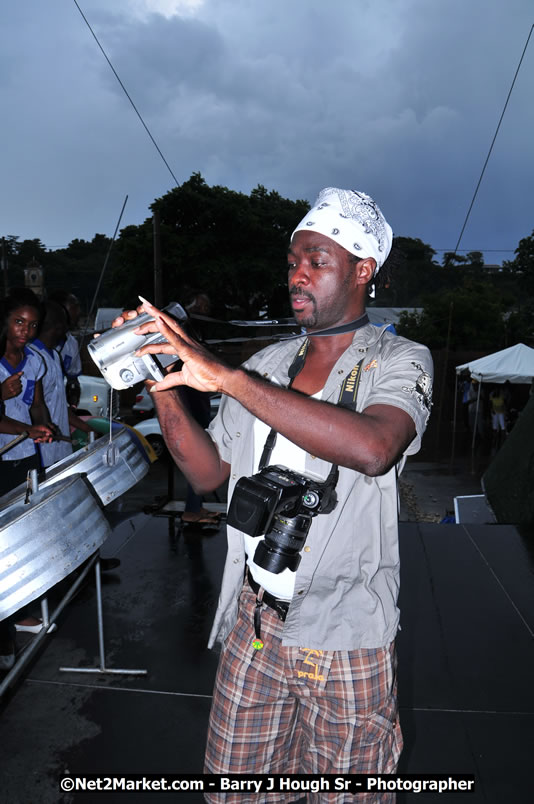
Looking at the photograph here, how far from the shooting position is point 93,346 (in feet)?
4.78

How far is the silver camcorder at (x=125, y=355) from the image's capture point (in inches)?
56.1

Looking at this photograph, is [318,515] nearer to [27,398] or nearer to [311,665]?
[311,665]

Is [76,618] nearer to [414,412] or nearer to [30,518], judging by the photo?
[30,518]

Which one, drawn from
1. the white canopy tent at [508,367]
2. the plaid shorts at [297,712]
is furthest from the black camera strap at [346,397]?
the white canopy tent at [508,367]

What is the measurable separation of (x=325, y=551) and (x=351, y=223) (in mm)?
864

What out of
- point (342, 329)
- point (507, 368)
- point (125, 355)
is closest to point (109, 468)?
point (125, 355)

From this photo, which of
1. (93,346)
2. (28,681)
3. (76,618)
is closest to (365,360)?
(93,346)

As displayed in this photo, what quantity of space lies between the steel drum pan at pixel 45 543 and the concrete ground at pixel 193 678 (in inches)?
50.4

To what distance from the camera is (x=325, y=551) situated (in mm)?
1521

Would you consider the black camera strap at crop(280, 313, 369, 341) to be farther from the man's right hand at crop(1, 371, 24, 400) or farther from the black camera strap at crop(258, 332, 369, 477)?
the man's right hand at crop(1, 371, 24, 400)

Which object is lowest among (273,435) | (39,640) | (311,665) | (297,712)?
(39,640)

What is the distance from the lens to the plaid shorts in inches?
57.1

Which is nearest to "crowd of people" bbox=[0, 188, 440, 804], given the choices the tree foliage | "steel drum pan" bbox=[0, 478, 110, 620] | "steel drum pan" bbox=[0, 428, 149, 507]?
"steel drum pan" bbox=[0, 478, 110, 620]

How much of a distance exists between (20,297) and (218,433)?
2568 mm
